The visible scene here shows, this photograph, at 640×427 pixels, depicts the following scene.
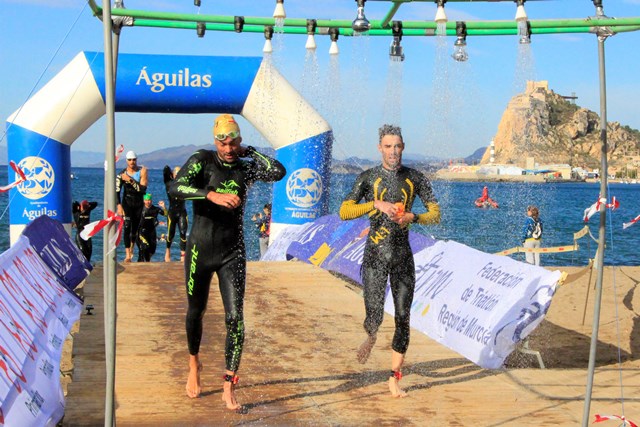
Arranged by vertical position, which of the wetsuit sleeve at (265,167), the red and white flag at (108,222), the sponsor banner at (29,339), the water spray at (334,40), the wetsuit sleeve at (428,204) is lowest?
the sponsor banner at (29,339)

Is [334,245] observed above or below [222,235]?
below

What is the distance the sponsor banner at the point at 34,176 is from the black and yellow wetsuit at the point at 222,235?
30.5 ft

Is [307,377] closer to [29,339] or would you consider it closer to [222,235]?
[222,235]

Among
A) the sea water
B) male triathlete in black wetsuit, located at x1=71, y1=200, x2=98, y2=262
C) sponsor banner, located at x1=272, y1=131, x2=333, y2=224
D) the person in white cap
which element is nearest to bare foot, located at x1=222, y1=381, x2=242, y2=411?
the person in white cap

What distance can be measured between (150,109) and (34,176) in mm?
→ 2282

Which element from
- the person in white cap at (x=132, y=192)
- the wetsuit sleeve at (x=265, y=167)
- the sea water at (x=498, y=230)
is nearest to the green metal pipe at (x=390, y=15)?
the wetsuit sleeve at (x=265, y=167)

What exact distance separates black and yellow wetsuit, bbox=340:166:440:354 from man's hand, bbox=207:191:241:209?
1182 mm

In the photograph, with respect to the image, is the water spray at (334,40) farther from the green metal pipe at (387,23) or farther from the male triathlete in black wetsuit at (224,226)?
the male triathlete in black wetsuit at (224,226)

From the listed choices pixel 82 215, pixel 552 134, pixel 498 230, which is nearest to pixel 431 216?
pixel 82 215

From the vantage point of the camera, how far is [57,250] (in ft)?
35.3

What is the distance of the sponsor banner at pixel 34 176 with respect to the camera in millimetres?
14781

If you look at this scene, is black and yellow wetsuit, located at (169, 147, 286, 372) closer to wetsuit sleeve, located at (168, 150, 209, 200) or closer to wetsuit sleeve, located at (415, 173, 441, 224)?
wetsuit sleeve, located at (168, 150, 209, 200)

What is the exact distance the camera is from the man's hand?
589 cm

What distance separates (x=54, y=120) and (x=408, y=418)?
1066 cm
